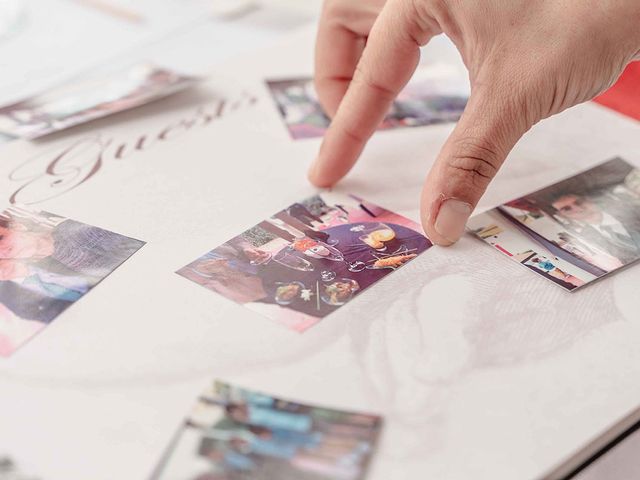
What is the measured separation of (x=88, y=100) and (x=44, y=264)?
31 centimetres

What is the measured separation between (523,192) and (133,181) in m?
0.36

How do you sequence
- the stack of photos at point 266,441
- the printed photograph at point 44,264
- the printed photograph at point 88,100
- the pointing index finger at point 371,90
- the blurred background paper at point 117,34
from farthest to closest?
the blurred background paper at point 117,34, the printed photograph at point 88,100, the pointing index finger at point 371,90, the printed photograph at point 44,264, the stack of photos at point 266,441

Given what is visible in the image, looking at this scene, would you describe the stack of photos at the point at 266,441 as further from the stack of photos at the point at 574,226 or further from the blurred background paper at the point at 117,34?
the blurred background paper at the point at 117,34

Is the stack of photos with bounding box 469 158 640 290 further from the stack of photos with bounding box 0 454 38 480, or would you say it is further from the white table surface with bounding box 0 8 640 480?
the stack of photos with bounding box 0 454 38 480

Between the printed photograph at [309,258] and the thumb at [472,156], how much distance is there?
4 cm

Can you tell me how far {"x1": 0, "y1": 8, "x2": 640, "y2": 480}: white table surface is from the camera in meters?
0.46

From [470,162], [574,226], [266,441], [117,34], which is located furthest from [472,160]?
[117,34]

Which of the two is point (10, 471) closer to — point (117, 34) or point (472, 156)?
point (472, 156)

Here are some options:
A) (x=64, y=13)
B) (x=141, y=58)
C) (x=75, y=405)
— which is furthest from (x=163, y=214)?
(x=64, y=13)

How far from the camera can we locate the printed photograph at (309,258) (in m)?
0.57

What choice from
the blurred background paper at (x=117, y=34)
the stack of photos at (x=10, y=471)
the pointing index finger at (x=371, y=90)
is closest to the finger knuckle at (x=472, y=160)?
the pointing index finger at (x=371, y=90)

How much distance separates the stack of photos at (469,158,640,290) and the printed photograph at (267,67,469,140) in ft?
0.59

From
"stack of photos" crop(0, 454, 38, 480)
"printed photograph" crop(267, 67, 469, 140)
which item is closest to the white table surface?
"stack of photos" crop(0, 454, 38, 480)

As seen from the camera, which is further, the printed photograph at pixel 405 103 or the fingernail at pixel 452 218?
the printed photograph at pixel 405 103
